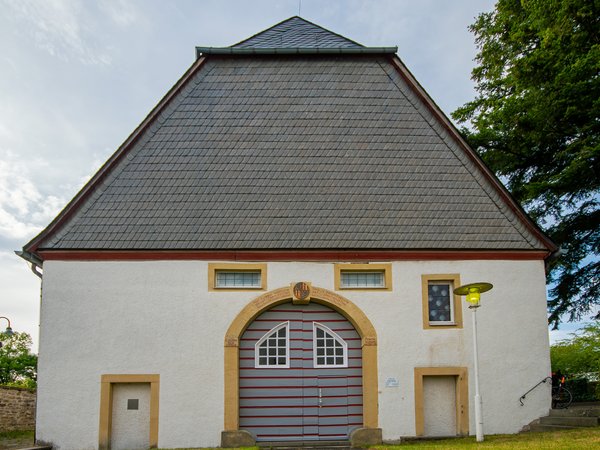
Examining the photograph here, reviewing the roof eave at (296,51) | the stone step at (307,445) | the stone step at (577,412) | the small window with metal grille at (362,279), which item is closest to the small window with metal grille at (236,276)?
the small window with metal grille at (362,279)

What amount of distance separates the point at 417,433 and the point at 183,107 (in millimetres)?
9872

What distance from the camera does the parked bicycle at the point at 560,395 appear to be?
57.4 ft

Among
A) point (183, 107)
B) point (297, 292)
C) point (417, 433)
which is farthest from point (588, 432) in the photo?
point (183, 107)

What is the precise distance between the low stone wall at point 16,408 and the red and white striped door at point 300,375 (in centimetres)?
851

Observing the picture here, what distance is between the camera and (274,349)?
16.6m

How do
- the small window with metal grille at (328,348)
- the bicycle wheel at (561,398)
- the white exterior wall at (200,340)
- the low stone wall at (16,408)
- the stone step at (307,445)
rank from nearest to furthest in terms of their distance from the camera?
the stone step at (307,445) < the white exterior wall at (200,340) < the small window with metal grille at (328,348) < the bicycle wheel at (561,398) < the low stone wall at (16,408)

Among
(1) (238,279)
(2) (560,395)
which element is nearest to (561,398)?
(2) (560,395)

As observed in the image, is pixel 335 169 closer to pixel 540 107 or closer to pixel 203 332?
pixel 203 332

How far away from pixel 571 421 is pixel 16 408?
50.8ft

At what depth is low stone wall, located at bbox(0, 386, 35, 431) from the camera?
67.2 ft

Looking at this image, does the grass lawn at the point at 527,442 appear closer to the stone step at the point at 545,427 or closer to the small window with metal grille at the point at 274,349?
the stone step at the point at 545,427

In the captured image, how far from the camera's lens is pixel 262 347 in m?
16.6

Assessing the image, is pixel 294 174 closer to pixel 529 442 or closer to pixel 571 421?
pixel 529 442

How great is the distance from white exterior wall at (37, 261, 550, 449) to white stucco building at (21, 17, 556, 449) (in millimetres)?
36
